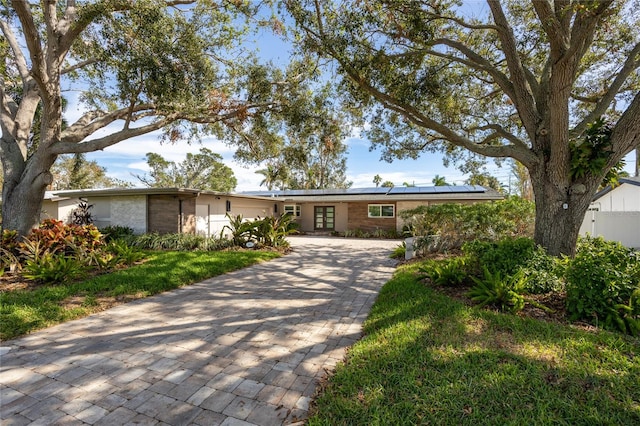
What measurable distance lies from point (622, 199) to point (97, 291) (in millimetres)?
22723

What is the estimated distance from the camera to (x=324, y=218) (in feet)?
63.4

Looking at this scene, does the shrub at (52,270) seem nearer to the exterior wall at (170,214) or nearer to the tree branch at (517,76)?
the exterior wall at (170,214)

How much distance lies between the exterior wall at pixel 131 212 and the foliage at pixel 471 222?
1131cm

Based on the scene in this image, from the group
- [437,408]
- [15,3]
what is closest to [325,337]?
[437,408]

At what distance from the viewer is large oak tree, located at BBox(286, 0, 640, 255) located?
5020 millimetres

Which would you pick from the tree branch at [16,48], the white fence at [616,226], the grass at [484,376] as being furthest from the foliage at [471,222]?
the tree branch at [16,48]

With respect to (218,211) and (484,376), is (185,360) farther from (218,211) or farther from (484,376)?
(218,211)

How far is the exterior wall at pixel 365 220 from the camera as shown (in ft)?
55.5

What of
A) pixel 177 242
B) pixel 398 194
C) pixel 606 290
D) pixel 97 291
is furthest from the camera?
pixel 398 194

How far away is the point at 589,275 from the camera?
11.9ft

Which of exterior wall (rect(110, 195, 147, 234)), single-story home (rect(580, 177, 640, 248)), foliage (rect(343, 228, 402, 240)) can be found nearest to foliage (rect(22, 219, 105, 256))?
exterior wall (rect(110, 195, 147, 234))

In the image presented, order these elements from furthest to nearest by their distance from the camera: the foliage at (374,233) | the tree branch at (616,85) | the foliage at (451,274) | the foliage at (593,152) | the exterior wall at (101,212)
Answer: the foliage at (374,233)
the exterior wall at (101,212)
the tree branch at (616,85)
the foliage at (451,274)
the foliage at (593,152)

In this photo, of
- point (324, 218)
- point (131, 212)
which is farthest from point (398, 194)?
point (131, 212)

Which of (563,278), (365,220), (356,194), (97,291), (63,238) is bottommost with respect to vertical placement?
(97,291)
